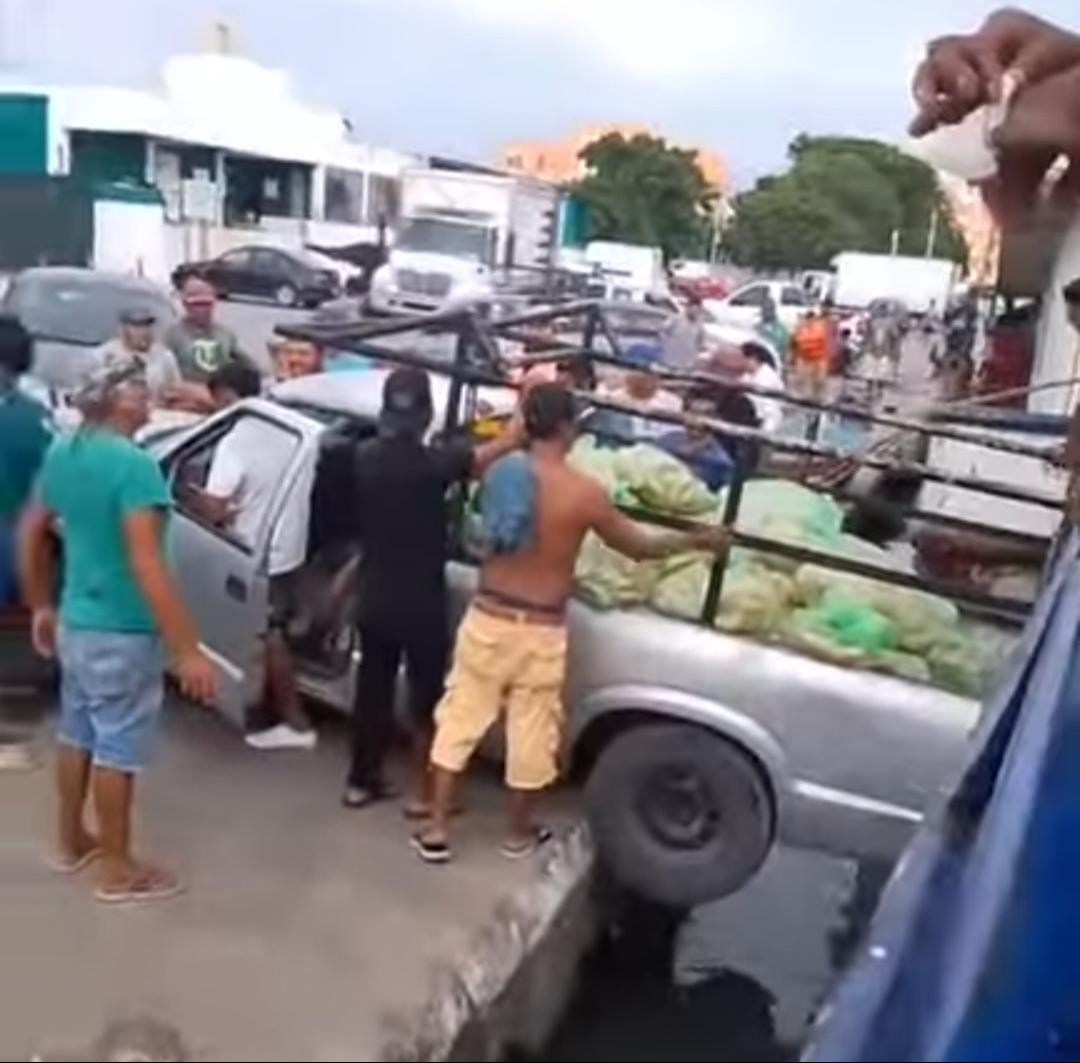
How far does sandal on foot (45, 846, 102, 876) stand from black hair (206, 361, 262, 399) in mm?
3113

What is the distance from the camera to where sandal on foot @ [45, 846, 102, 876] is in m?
6.04

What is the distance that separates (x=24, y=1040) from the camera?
4.88 metres

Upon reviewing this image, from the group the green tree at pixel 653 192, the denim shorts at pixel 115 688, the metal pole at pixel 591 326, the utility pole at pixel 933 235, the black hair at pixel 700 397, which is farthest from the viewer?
the utility pole at pixel 933 235

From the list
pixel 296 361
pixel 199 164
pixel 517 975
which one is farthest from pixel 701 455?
pixel 199 164

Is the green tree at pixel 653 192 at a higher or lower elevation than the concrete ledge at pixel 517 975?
lower

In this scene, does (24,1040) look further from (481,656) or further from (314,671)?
(314,671)

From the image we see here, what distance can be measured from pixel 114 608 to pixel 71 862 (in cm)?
93

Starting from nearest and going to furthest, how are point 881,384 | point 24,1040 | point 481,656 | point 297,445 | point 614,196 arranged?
point 24,1040 < point 481,656 < point 297,445 < point 881,384 < point 614,196

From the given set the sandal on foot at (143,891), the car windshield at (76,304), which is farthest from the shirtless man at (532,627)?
the car windshield at (76,304)

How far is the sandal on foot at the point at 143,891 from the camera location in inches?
229

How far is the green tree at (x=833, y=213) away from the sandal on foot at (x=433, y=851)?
70.8 metres

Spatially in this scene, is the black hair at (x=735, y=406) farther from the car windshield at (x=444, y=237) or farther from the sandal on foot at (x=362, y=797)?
the car windshield at (x=444, y=237)

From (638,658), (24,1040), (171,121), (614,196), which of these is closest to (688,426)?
(638,658)

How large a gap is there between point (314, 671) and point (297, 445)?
2.67 ft
